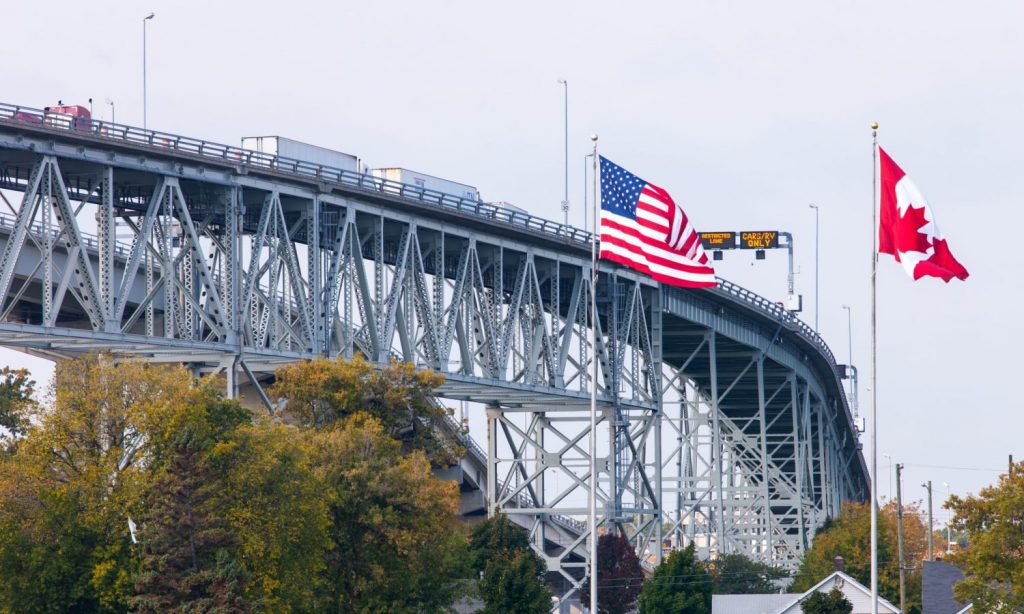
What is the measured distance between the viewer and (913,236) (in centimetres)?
4709

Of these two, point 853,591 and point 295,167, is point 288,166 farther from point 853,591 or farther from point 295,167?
point 853,591

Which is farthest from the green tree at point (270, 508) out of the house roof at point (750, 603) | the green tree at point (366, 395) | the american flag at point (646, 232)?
the house roof at point (750, 603)

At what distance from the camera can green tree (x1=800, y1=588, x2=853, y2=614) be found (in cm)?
8475

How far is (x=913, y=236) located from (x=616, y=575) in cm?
5362

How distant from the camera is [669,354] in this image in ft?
376

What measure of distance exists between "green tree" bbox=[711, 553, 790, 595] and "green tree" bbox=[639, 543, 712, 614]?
17.3 metres

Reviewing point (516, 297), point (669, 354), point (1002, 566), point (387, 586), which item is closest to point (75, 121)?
point (387, 586)

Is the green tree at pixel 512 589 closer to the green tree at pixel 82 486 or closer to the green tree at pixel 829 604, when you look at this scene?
the green tree at pixel 829 604

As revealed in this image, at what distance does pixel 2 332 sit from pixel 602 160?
2146 centimetres

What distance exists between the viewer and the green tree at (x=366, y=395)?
73.4 meters

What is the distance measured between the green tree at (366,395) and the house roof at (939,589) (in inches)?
877

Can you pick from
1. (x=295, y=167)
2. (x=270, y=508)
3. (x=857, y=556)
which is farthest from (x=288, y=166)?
(x=857, y=556)

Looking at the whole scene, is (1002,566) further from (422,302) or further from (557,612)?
(557,612)

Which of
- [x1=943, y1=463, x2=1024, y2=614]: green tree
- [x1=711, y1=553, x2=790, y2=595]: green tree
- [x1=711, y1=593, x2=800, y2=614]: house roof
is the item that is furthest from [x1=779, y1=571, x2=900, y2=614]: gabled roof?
[x1=711, y1=553, x2=790, y2=595]: green tree
